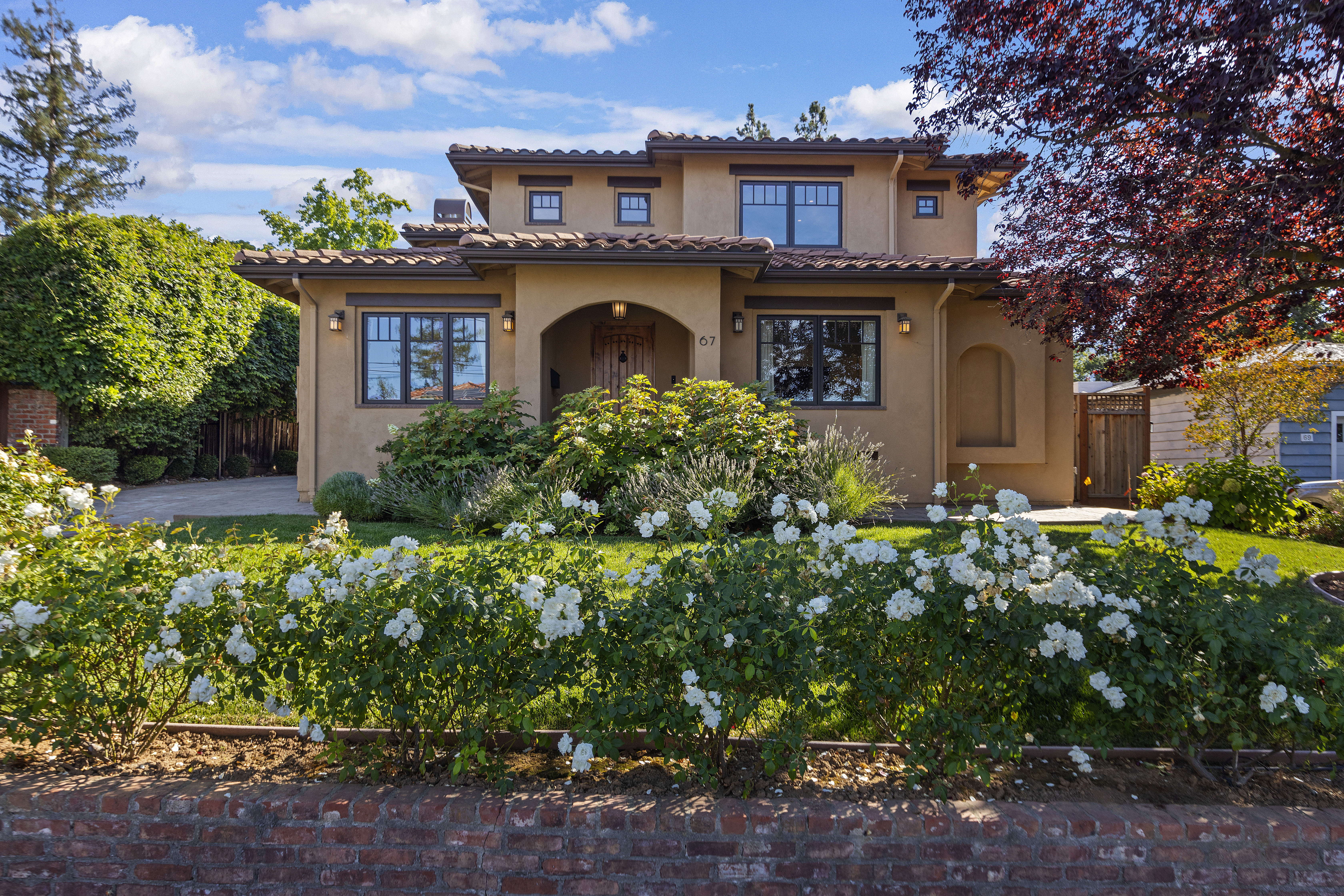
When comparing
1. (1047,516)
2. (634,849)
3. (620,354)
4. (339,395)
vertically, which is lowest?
(634,849)

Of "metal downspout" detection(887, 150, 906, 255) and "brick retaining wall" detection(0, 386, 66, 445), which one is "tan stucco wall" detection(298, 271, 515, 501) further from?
"metal downspout" detection(887, 150, 906, 255)

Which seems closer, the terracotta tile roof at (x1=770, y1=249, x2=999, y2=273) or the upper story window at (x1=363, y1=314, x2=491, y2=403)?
the terracotta tile roof at (x1=770, y1=249, x2=999, y2=273)

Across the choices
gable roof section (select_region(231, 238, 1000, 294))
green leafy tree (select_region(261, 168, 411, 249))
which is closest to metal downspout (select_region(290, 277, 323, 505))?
gable roof section (select_region(231, 238, 1000, 294))

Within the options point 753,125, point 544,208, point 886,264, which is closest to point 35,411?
point 544,208

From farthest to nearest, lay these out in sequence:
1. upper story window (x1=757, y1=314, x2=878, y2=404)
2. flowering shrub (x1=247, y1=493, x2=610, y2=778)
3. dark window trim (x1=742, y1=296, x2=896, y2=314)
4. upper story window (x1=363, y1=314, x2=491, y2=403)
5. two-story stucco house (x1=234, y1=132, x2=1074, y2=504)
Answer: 1. upper story window (x1=757, y1=314, x2=878, y2=404)
2. dark window trim (x1=742, y1=296, x2=896, y2=314)
3. upper story window (x1=363, y1=314, x2=491, y2=403)
4. two-story stucco house (x1=234, y1=132, x2=1074, y2=504)
5. flowering shrub (x1=247, y1=493, x2=610, y2=778)

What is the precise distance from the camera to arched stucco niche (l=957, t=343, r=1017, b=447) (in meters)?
10.6

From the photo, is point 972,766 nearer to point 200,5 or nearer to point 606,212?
point 200,5

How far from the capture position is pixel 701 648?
214cm

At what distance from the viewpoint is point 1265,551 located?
6098 millimetres

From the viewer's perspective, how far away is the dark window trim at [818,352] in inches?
393

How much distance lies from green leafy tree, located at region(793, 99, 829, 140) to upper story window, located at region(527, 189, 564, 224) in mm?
19013

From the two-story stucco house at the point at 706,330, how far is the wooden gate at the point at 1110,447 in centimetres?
237

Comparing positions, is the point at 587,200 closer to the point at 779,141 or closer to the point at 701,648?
the point at 779,141

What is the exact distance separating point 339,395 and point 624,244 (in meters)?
4.65
